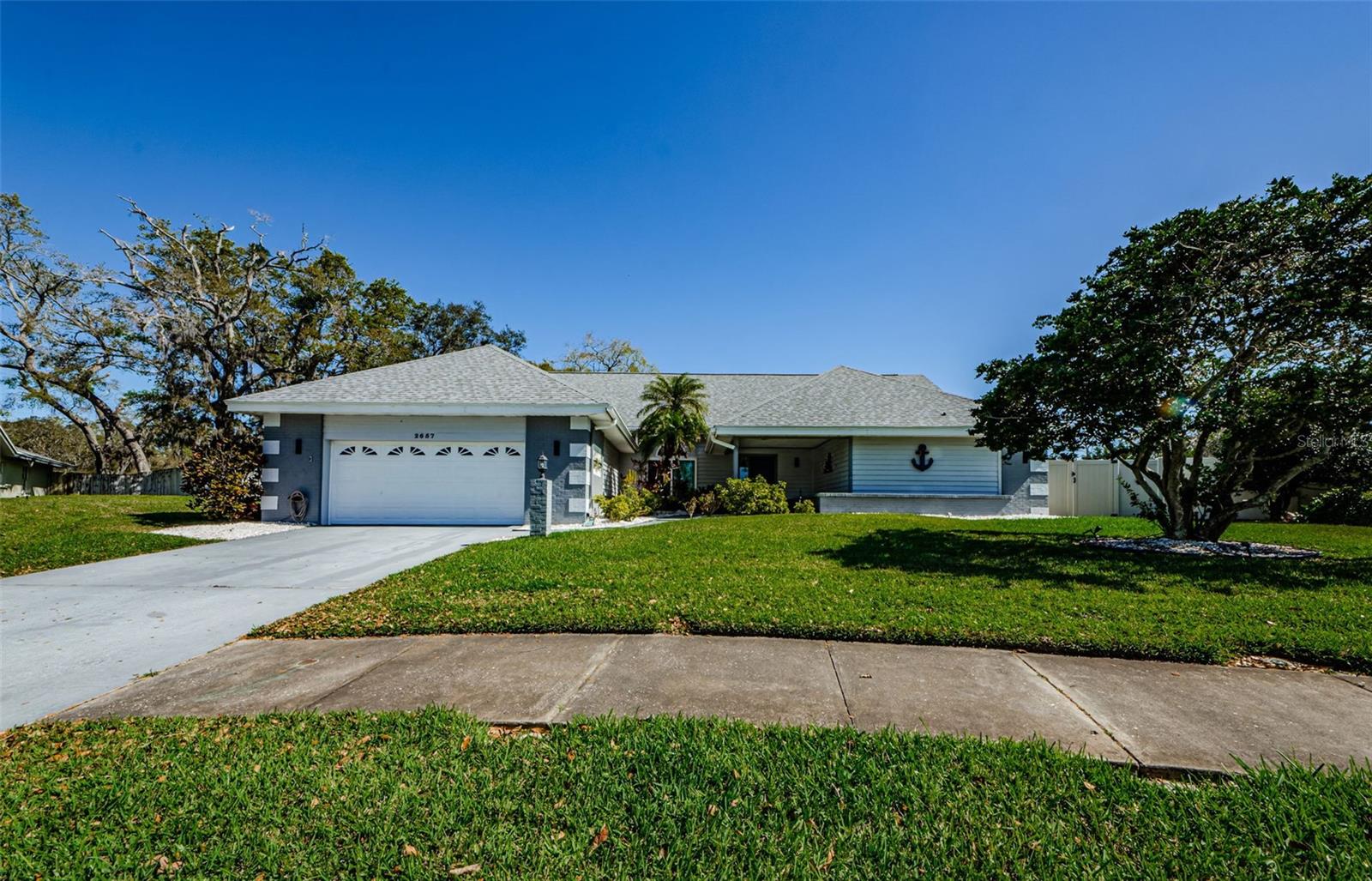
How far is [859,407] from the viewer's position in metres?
17.3

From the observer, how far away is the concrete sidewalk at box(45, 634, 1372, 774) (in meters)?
2.76

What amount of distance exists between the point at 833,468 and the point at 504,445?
10460 millimetres

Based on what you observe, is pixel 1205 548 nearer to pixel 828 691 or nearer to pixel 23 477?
pixel 828 691

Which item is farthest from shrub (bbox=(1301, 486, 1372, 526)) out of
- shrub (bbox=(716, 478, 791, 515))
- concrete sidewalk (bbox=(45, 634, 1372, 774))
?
concrete sidewalk (bbox=(45, 634, 1372, 774))

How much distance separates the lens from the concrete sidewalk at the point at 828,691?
2762 mm

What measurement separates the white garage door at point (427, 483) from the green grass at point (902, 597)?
14.6 feet

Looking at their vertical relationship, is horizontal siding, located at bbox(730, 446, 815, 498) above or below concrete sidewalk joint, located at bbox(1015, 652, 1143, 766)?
above

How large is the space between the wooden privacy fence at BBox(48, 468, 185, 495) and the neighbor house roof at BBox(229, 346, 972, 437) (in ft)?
56.3

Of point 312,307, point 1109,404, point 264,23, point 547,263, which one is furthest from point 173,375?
point 1109,404

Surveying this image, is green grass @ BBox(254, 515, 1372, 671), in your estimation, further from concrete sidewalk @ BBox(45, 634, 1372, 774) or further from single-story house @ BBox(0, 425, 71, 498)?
single-story house @ BBox(0, 425, 71, 498)

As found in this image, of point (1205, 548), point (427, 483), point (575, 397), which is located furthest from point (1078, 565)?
point (427, 483)

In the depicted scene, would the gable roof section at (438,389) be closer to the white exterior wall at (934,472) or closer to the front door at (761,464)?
the white exterior wall at (934,472)

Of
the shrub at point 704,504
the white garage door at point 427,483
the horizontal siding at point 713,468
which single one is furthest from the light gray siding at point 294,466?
the horizontal siding at point 713,468

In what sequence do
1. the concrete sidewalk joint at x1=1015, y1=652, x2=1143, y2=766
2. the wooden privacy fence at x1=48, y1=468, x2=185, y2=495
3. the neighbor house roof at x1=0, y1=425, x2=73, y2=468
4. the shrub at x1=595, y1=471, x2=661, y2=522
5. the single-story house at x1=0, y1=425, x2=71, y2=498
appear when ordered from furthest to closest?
the wooden privacy fence at x1=48, y1=468, x2=185, y2=495, the single-story house at x1=0, y1=425, x2=71, y2=498, the neighbor house roof at x1=0, y1=425, x2=73, y2=468, the shrub at x1=595, y1=471, x2=661, y2=522, the concrete sidewalk joint at x1=1015, y1=652, x2=1143, y2=766
